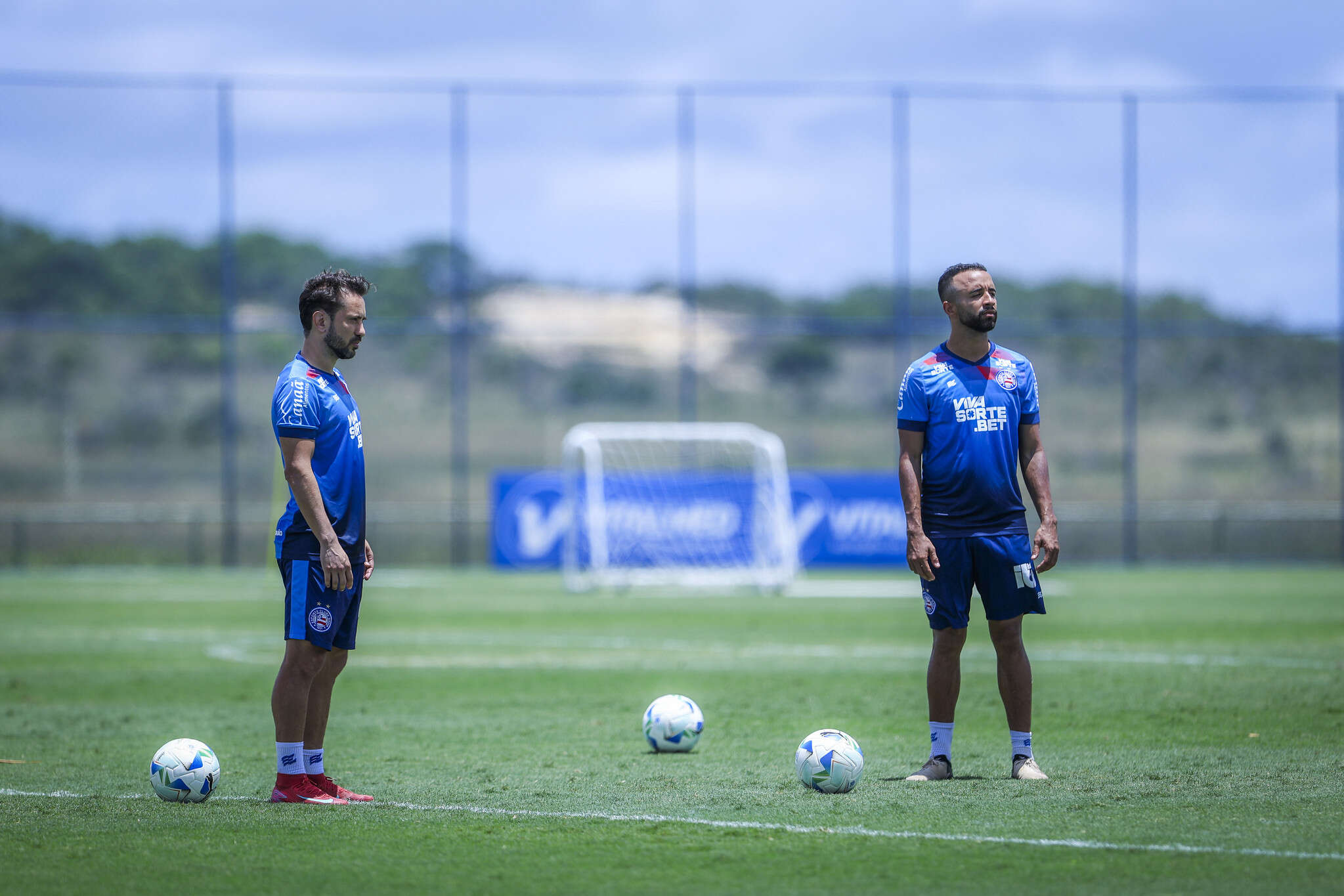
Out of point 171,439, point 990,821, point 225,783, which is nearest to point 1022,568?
point 990,821

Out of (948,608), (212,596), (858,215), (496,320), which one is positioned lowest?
(212,596)

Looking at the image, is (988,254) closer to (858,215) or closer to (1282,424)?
(858,215)

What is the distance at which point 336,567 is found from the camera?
6.41 m

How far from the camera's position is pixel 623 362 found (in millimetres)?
37969

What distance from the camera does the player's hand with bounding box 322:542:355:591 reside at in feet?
21.0

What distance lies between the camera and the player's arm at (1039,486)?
710 cm

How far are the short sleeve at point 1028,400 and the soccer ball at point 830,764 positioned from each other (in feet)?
5.66

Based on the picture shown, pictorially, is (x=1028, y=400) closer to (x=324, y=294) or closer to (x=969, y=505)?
(x=969, y=505)

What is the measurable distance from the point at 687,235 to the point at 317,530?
25030 mm

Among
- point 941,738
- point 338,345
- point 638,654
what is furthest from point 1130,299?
point 338,345

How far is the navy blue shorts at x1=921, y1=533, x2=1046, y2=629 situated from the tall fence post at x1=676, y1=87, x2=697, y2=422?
2293 centimetres

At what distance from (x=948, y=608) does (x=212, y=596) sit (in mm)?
16149

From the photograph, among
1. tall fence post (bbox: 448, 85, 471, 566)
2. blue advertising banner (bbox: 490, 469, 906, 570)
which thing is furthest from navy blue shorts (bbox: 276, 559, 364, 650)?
tall fence post (bbox: 448, 85, 471, 566)

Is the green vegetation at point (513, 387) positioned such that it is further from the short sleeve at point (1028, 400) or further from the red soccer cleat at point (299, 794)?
Result: the red soccer cleat at point (299, 794)
